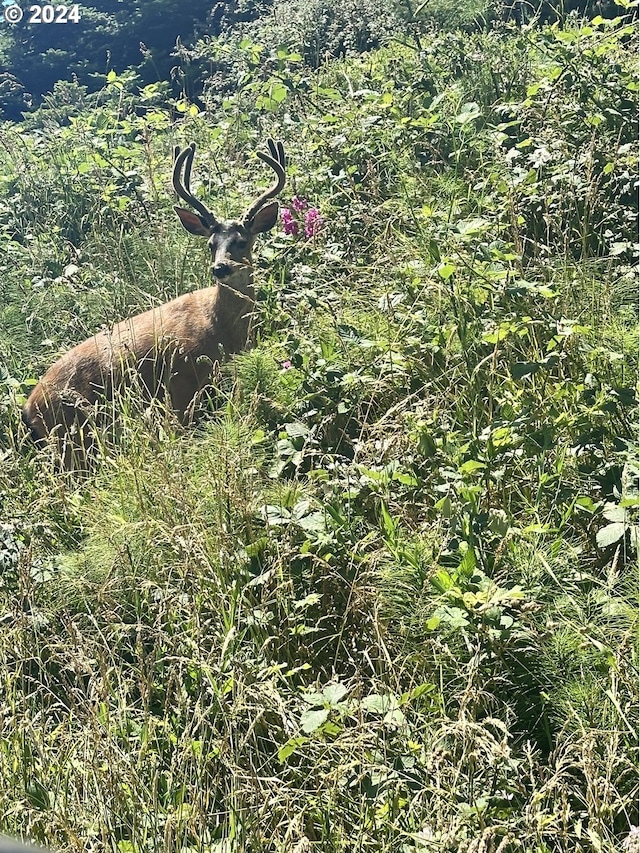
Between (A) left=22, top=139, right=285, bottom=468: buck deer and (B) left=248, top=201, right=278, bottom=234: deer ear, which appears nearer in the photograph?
(A) left=22, top=139, right=285, bottom=468: buck deer

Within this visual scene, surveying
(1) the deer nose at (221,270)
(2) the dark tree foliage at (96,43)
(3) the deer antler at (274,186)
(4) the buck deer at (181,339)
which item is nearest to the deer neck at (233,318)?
(4) the buck deer at (181,339)

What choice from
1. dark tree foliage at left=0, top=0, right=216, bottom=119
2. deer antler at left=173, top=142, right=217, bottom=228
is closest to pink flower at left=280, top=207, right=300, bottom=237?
deer antler at left=173, top=142, right=217, bottom=228

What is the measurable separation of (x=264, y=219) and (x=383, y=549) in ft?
11.0

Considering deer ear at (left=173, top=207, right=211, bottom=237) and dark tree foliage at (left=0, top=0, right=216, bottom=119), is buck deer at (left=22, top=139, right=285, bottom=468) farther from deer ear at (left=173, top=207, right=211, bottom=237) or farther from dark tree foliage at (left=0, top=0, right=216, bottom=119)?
dark tree foliage at (left=0, top=0, right=216, bottom=119)

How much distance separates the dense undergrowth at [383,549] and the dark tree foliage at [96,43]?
11428 millimetres

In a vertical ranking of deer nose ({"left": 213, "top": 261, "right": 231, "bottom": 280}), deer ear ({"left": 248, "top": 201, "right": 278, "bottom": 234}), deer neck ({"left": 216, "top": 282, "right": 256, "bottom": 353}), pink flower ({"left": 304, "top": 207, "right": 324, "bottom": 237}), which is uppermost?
pink flower ({"left": 304, "top": 207, "right": 324, "bottom": 237})

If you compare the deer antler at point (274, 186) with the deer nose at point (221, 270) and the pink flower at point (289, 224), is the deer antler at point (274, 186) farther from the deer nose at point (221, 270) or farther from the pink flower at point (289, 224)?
the deer nose at point (221, 270)

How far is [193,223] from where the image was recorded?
21.1 feet

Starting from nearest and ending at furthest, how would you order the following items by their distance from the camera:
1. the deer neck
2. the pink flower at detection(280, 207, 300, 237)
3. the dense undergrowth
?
the dense undergrowth, the pink flower at detection(280, 207, 300, 237), the deer neck

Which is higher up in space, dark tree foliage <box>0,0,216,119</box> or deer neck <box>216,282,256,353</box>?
dark tree foliage <box>0,0,216,119</box>

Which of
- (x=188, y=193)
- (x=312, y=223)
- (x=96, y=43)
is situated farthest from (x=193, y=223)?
(x=96, y=43)

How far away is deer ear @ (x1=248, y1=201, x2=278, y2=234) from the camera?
624 centimetres

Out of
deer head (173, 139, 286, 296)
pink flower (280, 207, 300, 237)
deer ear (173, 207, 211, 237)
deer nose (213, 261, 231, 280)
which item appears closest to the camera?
deer nose (213, 261, 231, 280)

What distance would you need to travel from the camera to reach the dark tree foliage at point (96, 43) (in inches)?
650
